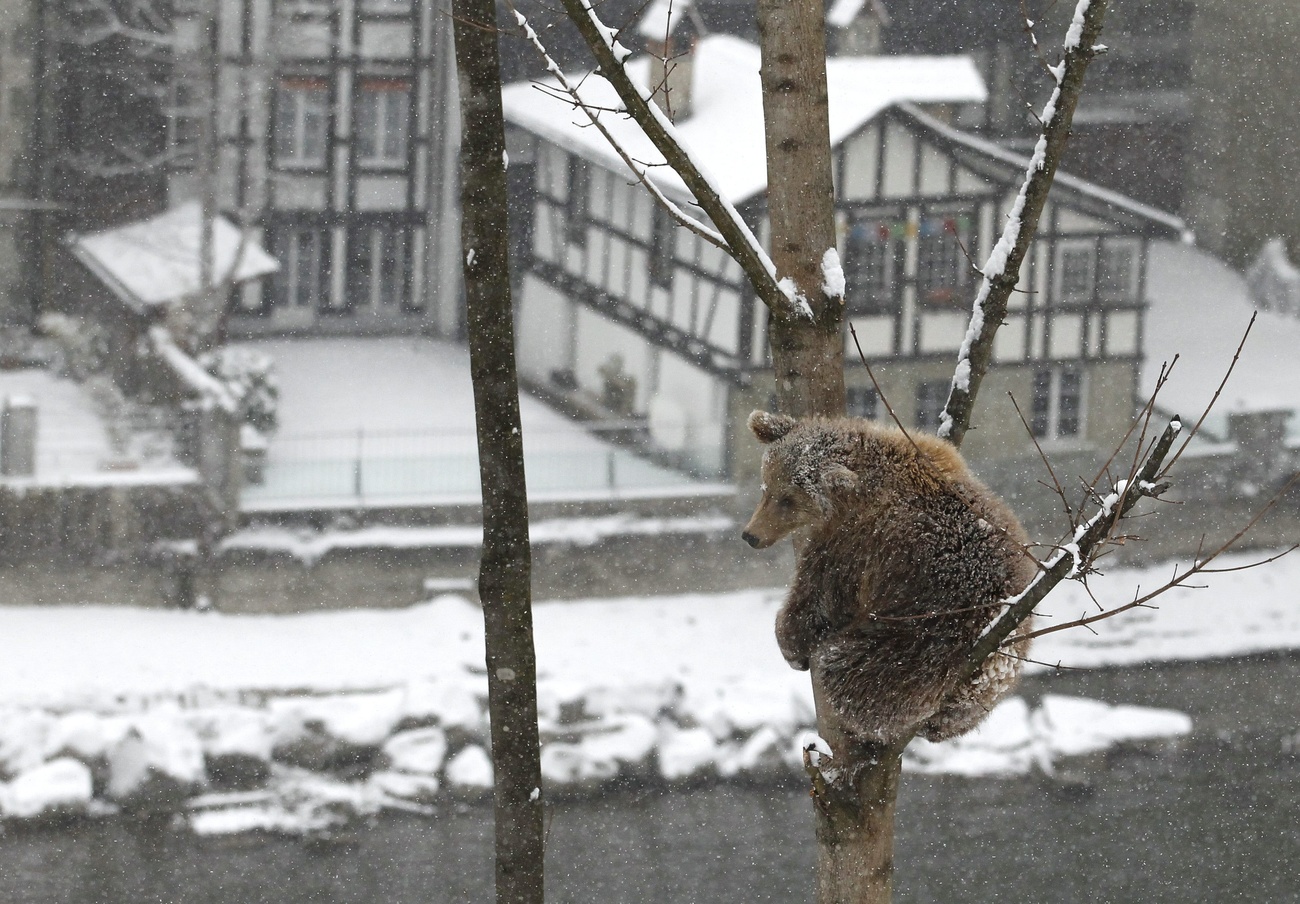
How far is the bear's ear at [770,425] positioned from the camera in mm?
3648

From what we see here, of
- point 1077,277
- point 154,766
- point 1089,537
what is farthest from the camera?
point 1077,277

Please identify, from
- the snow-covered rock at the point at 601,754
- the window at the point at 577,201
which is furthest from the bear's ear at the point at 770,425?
the window at the point at 577,201

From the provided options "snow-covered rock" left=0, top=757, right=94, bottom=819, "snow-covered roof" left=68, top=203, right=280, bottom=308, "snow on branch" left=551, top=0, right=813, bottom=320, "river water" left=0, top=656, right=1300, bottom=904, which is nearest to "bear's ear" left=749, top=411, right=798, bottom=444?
"snow on branch" left=551, top=0, right=813, bottom=320

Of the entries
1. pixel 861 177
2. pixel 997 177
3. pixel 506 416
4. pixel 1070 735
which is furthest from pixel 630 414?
pixel 506 416

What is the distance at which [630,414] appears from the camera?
19891mm

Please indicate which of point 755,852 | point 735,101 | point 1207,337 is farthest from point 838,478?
point 1207,337

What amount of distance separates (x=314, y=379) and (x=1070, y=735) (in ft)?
40.0

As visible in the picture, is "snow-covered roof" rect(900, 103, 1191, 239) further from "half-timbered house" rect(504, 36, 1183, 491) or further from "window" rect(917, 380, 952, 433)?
"window" rect(917, 380, 952, 433)

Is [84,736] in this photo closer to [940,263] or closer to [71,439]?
[71,439]

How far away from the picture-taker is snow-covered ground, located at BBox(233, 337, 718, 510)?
18312 mm

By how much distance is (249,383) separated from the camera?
62.8 feet

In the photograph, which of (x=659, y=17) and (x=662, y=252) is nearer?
(x=662, y=252)

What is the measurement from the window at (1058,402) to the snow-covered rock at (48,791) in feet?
43.2

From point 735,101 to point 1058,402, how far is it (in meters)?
6.27
